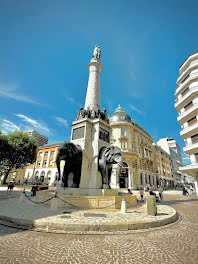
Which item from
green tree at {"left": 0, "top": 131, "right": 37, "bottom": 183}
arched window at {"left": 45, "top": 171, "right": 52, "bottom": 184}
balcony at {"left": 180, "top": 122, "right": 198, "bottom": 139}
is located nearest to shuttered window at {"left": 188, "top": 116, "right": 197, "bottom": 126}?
balcony at {"left": 180, "top": 122, "right": 198, "bottom": 139}

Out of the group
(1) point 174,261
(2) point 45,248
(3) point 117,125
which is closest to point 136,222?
(1) point 174,261

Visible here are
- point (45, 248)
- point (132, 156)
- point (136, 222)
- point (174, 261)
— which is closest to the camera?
point (174, 261)

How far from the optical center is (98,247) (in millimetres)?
3846

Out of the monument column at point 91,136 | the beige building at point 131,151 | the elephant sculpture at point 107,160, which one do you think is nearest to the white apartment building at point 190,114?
the beige building at point 131,151

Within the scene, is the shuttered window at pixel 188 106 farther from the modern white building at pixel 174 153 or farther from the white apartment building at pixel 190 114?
the modern white building at pixel 174 153

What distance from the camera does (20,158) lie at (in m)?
31.5

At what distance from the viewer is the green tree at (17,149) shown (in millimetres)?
29047

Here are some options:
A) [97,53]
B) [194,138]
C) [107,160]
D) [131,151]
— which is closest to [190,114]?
[194,138]

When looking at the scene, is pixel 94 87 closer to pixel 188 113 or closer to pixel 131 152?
pixel 188 113

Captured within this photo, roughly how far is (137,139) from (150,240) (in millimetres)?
34196

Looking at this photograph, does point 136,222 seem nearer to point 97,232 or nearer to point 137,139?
point 97,232

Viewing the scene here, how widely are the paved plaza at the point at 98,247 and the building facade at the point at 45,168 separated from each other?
123 ft

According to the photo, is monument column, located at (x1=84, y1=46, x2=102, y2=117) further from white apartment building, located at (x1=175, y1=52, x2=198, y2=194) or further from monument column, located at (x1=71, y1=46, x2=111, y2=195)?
white apartment building, located at (x1=175, y1=52, x2=198, y2=194)

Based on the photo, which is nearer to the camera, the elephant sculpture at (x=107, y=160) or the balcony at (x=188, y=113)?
the elephant sculpture at (x=107, y=160)
